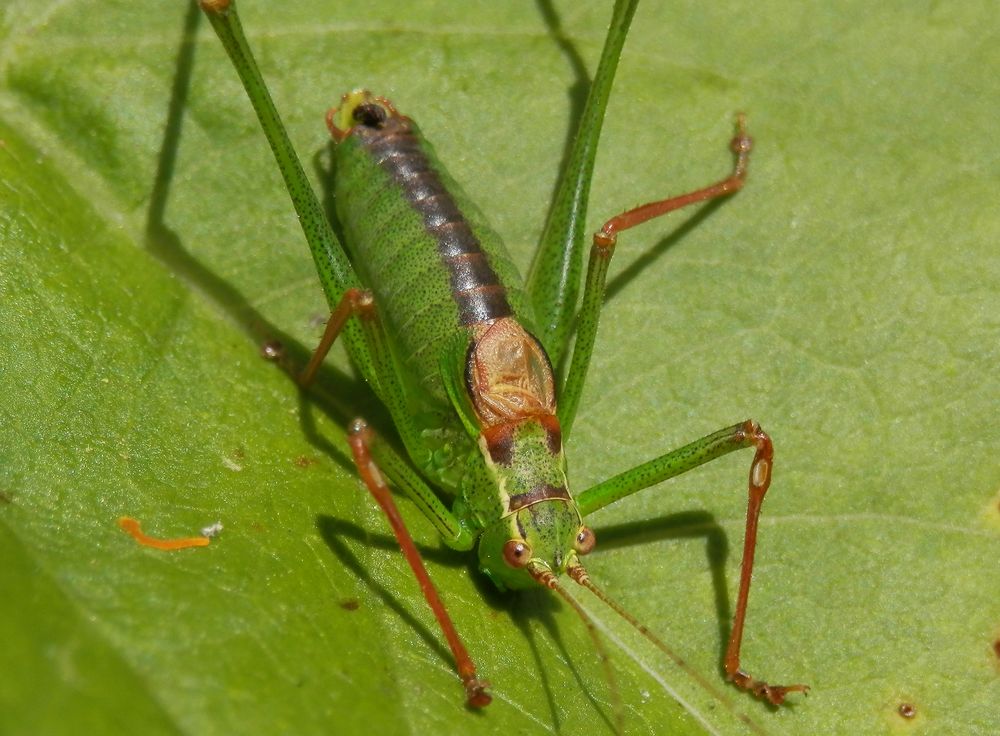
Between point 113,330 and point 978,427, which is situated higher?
point 113,330

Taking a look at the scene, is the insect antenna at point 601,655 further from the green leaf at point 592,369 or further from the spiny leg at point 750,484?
the spiny leg at point 750,484

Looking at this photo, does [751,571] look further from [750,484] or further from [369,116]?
[369,116]

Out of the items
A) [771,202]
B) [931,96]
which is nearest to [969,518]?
[771,202]

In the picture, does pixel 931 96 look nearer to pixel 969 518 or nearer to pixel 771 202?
pixel 771 202

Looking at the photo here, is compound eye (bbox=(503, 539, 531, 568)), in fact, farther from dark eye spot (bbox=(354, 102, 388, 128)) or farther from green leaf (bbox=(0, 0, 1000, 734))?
dark eye spot (bbox=(354, 102, 388, 128))

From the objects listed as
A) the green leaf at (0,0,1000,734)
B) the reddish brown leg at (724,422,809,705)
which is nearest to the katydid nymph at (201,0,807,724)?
the reddish brown leg at (724,422,809,705)

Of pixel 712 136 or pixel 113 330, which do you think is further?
pixel 712 136

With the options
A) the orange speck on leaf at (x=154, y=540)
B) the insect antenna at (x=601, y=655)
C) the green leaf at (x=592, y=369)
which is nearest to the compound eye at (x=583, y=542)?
the insect antenna at (x=601, y=655)
